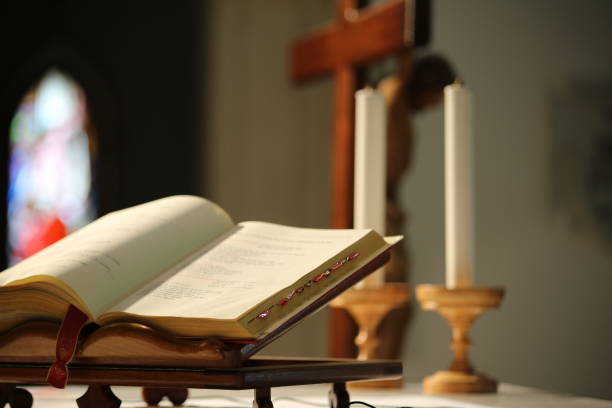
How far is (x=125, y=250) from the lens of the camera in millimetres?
935

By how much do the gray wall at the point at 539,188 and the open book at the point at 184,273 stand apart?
26.6 inches

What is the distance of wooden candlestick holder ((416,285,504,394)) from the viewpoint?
1229 mm

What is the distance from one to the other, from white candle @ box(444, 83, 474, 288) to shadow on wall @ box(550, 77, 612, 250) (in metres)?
0.27

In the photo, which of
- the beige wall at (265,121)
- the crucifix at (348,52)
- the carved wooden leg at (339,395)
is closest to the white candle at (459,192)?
the carved wooden leg at (339,395)

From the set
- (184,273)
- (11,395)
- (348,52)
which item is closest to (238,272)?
(184,273)

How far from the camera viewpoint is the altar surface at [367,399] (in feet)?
3.65

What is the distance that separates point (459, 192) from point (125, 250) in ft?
1.74

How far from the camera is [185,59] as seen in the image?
171 inches

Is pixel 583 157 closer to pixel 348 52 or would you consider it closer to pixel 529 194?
pixel 529 194

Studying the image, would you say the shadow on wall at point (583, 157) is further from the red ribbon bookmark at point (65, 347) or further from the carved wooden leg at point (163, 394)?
the red ribbon bookmark at point (65, 347)

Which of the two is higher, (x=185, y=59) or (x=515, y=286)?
(x=185, y=59)

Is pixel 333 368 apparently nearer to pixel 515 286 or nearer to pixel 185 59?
pixel 515 286

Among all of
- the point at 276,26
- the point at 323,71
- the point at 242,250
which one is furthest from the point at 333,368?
the point at 276,26

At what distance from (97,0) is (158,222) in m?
3.54
